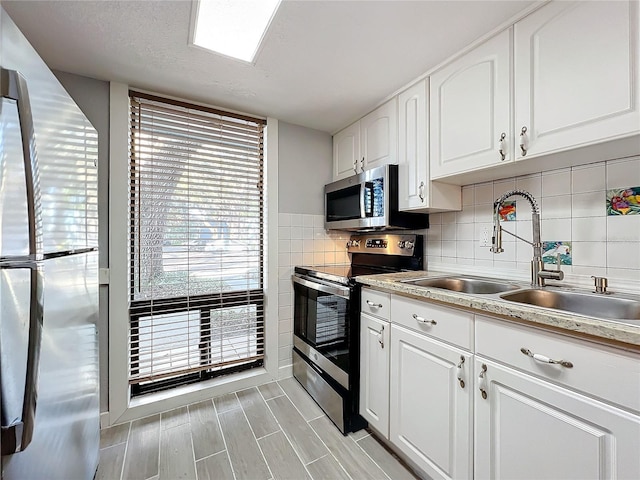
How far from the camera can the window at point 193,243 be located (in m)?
1.85

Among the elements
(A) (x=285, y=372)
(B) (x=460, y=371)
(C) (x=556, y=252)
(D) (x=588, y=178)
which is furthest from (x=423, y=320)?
(A) (x=285, y=372)

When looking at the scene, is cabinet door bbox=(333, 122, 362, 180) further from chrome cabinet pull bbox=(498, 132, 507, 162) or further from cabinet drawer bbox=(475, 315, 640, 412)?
cabinet drawer bbox=(475, 315, 640, 412)

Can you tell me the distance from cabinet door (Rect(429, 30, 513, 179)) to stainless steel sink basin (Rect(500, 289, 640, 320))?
0.63 meters

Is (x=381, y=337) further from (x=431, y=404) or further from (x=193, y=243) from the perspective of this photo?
(x=193, y=243)

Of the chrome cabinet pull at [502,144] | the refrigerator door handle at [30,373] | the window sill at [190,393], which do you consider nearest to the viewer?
the refrigerator door handle at [30,373]

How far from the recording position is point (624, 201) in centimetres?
120

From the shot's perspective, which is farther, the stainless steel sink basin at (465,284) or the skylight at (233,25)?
the stainless steel sink basin at (465,284)

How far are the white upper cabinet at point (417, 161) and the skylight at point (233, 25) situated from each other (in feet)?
3.09

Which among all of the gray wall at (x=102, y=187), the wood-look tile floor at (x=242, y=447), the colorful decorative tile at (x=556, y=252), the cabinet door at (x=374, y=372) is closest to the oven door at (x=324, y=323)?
the cabinet door at (x=374, y=372)

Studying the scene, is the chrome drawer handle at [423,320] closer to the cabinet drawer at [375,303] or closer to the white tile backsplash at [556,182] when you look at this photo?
the cabinet drawer at [375,303]

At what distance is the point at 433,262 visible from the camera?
78.4 inches

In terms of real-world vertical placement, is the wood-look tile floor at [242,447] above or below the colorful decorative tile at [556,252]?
below

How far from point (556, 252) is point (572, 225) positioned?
0.14m

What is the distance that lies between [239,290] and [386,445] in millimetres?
1390
